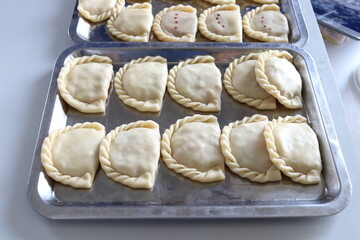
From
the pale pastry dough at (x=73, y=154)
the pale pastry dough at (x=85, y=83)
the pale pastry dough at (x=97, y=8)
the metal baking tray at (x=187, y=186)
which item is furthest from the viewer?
the pale pastry dough at (x=97, y=8)

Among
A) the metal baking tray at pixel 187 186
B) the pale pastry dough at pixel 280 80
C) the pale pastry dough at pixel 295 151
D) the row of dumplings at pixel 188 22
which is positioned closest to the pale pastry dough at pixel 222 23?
the row of dumplings at pixel 188 22

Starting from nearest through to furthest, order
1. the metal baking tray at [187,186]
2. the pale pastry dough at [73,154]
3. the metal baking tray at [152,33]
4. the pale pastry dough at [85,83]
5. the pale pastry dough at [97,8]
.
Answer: the metal baking tray at [187,186] < the pale pastry dough at [73,154] < the pale pastry dough at [85,83] < the metal baking tray at [152,33] < the pale pastry dough at [97,8]

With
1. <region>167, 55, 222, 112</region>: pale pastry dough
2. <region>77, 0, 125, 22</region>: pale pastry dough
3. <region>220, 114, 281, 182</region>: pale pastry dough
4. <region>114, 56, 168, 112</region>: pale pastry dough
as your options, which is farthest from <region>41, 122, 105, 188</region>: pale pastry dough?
<region>77, 0, 125, 22</region>: pale pastry dough

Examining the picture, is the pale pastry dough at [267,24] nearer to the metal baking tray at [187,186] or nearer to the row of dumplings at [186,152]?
the metal baking tray at [187,186]

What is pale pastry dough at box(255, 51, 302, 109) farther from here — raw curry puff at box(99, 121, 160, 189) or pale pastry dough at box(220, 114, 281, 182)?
raw curry puff at box(99, 121, 160, 189)

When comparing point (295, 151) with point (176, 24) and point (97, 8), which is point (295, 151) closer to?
point (176, 24)

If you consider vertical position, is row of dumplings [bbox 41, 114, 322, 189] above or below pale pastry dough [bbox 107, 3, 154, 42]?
below

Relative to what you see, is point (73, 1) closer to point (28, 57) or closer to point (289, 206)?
point (28, 57)

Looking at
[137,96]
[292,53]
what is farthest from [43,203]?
[292,53]
